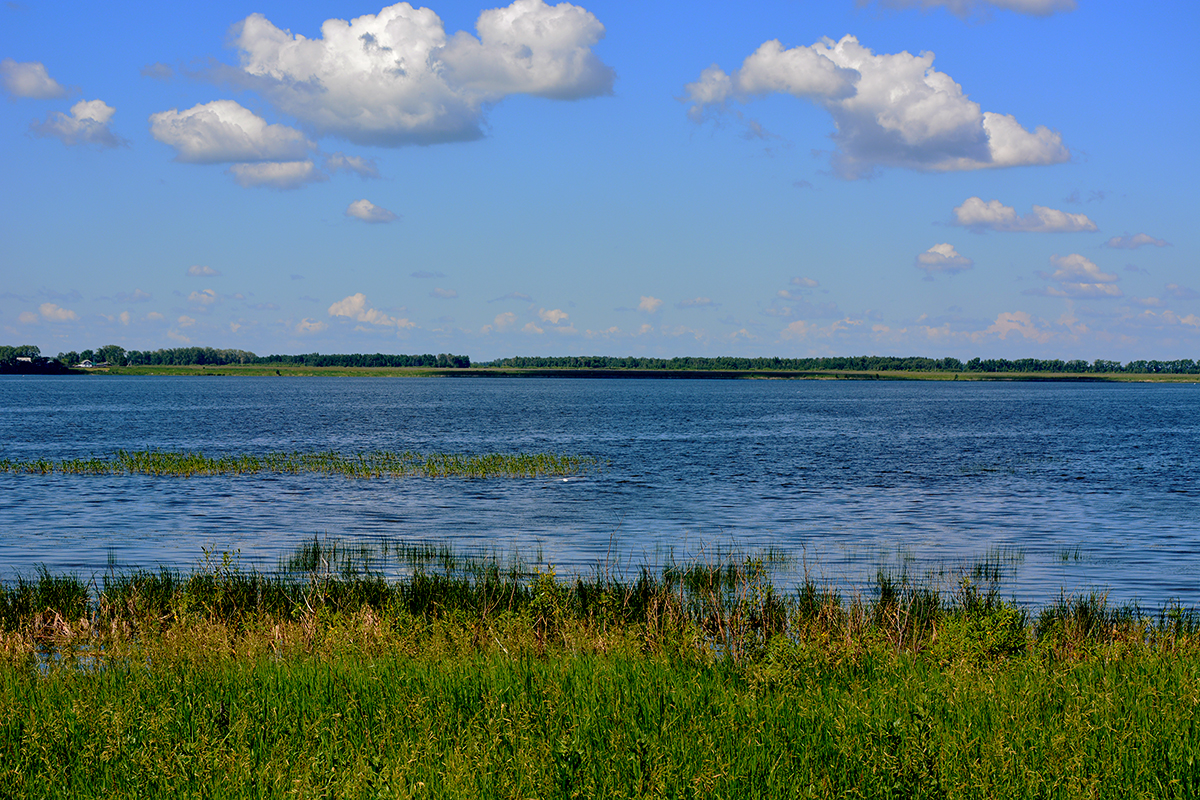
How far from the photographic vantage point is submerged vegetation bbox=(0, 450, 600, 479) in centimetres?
4859

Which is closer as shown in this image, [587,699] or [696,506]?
[587,699]

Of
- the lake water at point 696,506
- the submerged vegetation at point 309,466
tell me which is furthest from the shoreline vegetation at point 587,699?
the submerged vegetation at point 309,466

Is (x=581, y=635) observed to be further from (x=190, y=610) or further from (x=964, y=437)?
(x=964, y=437)

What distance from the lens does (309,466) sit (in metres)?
51.9

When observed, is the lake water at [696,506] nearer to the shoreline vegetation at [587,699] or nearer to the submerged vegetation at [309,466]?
the submerged vegetation at [309,466]

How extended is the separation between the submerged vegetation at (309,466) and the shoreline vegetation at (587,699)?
32.5 m

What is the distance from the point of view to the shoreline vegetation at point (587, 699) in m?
8.23

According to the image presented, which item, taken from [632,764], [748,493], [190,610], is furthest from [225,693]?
[748,493]

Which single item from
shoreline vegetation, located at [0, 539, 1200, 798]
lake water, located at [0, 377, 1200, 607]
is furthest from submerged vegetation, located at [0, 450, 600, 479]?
shoreline vegetation, located at [0, 539, 1200, 798]

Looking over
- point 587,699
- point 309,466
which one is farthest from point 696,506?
point 587,699

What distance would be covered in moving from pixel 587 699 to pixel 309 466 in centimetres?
4461

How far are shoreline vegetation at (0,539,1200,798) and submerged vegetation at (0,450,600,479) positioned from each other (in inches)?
1280

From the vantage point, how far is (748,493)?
42.1 metres

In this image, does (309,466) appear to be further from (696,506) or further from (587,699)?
(587,699)
